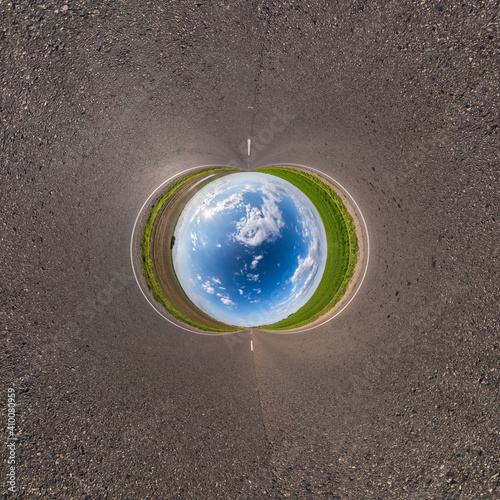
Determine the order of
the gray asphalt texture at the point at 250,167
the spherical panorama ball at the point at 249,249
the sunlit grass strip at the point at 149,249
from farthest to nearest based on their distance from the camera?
the sunlit grass strip at the point at 149,249 → the gray asphalt texture at the point at 250,167 → the spherical panorama ball at the point at 249,249

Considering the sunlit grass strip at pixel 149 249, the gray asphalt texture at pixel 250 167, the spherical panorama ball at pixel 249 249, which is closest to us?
the spherical panorama ball at pixel 249 249

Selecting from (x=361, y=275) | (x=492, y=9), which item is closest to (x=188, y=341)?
(x=361, y=275)

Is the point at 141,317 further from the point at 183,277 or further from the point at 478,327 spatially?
the point at 478,327
